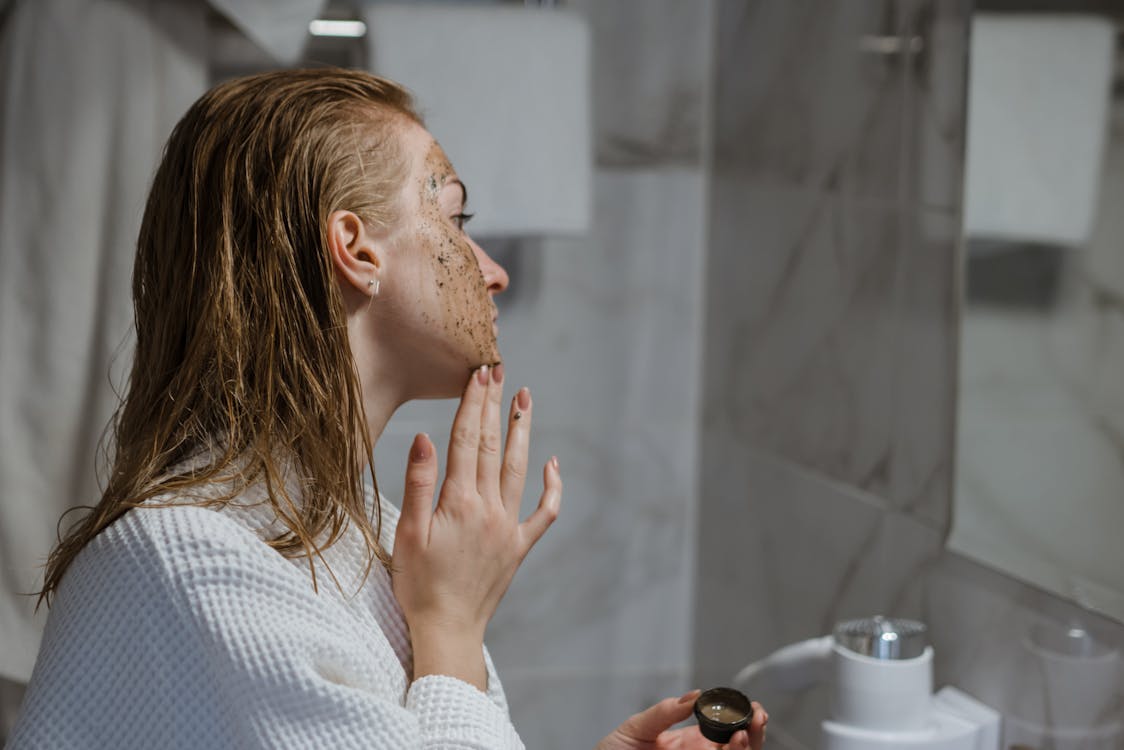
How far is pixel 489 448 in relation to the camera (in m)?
0.92

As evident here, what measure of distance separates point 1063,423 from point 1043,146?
0.24 m

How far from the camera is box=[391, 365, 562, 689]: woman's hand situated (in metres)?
0.85

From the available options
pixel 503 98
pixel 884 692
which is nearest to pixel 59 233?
pixel 503 98

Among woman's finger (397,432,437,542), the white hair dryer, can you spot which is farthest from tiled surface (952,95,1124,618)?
woman's finger (397,432,437,542)

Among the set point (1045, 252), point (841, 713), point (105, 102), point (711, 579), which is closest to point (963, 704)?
point (841, 713)

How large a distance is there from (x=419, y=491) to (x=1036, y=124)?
61 centimetres

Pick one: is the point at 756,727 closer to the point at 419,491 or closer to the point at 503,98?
the point at 419,491

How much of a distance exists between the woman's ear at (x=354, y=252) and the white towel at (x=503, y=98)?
0.62 metres

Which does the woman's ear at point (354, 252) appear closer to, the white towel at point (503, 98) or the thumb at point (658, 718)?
the thumb at point (658, 718)

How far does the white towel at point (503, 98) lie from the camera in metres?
1.50

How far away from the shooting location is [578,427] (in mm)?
1769

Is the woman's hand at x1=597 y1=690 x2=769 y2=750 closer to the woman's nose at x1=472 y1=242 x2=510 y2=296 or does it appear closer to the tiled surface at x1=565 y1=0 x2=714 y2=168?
the woman's nose at x1=472 y1=242 x2=510 y2=296

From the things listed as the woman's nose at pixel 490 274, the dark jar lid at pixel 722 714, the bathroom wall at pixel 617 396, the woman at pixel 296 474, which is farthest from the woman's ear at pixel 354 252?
the bathroom wall at pixel 617 396

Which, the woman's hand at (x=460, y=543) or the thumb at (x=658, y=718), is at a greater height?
the woman's hand at (x=460, y=543)
